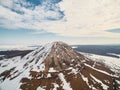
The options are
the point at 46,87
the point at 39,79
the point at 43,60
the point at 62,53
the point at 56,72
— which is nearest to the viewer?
the point at 46,87

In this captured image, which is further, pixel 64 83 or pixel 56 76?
pixel 56 76

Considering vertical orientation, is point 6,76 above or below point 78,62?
below

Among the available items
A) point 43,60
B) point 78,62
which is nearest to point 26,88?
point 43,60

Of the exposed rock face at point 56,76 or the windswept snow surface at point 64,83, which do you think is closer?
the windswept snow surface at point 64,83

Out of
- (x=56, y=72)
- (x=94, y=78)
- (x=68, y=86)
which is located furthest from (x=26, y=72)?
(x=94, y=78)

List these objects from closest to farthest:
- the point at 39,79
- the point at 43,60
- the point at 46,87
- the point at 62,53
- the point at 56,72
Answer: the point at 46,87
the point at 39,79
the point at 56,72
the point at 43,60
the point at 62,53

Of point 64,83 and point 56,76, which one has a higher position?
point 56,76

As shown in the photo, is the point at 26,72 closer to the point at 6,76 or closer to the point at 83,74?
the point at 6,76

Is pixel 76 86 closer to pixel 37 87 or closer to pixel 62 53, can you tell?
pixel 37 87

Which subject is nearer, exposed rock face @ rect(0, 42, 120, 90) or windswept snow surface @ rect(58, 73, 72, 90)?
windswept snow surface @ rect(58, 73, 72, 90)

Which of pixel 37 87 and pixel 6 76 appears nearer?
pixel 37 87
